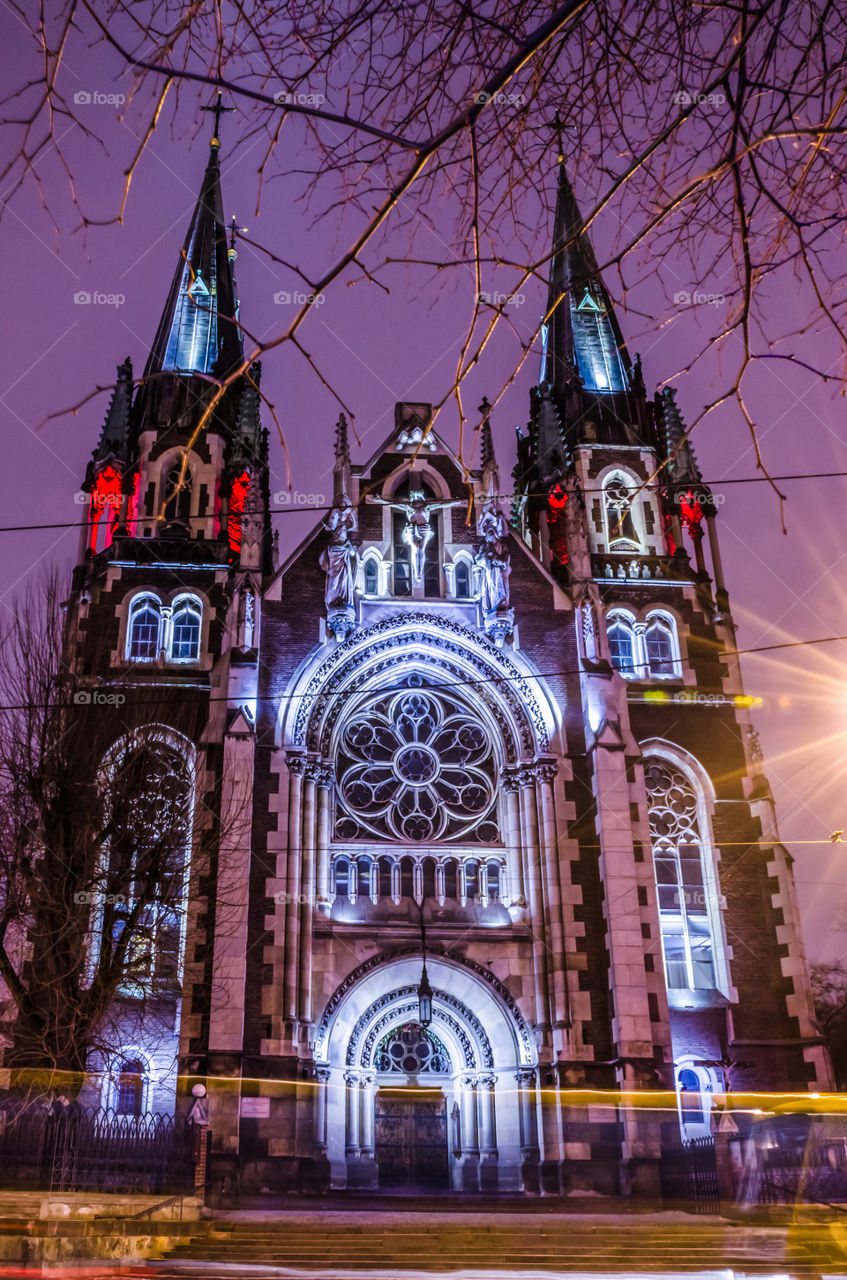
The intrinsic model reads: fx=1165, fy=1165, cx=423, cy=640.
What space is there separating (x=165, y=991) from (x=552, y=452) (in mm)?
17332

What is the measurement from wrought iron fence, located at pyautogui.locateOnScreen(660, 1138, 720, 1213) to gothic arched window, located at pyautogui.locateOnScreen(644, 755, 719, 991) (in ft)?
13.2

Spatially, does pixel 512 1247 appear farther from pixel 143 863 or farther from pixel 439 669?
pixel 439 669

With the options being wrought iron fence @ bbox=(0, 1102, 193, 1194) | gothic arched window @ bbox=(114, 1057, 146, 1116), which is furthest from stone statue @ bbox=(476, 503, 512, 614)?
wrought iron fence @ bbox=(0, 1102, 193, 1194)

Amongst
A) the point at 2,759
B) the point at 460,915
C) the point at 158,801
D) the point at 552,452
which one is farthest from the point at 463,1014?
the point at 552,452

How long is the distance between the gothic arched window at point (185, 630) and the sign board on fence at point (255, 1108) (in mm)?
9933

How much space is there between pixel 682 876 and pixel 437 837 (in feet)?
18.0

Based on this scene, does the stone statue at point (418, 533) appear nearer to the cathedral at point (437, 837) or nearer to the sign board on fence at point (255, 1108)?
the cathedral at point (437, 837)

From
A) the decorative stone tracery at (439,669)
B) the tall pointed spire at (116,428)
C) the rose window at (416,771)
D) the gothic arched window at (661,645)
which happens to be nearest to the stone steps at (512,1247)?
the rose window at (416,771)

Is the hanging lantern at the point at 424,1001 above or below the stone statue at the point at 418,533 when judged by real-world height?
below

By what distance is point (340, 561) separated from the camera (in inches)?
1030

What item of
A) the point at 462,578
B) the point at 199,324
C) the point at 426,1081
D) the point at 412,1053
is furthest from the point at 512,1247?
the point at 199,324

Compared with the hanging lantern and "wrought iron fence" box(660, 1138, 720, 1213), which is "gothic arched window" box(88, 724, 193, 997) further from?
"wrought iron fence" box(660, 1138, 720, 1213)

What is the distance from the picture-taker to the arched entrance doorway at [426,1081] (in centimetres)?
2228

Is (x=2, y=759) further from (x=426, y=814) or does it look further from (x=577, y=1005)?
(x=577, y=1005)
